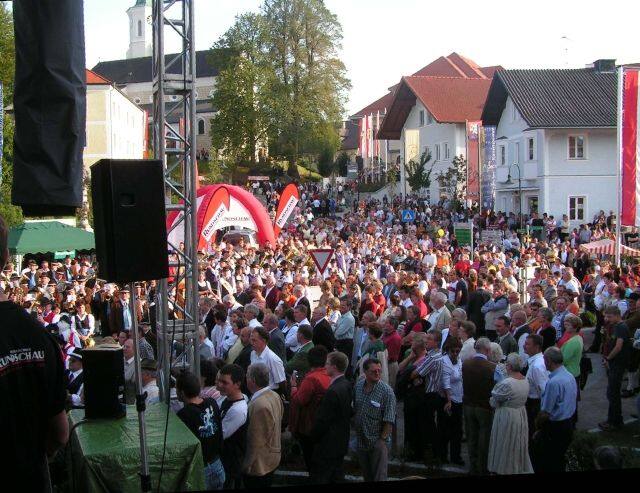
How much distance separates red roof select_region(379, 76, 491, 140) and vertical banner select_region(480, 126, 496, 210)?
38.4 inches

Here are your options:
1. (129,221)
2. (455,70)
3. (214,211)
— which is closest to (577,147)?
(455,70)

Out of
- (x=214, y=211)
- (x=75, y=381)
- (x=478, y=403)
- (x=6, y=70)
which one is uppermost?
(x=6, y=70)

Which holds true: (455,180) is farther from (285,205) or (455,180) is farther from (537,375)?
(537,375)

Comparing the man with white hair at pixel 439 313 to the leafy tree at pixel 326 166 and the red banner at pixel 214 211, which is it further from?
the leafy tree at pixel 326 166

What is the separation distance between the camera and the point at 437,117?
28641 millimetres

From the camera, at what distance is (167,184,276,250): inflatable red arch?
11.7 metres

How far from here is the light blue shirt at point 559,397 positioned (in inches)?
273

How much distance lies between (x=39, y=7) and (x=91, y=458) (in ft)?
8.09

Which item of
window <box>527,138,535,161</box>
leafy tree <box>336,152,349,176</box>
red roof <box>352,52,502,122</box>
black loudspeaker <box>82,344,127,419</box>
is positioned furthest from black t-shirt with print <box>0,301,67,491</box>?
leafy tree <box>336,152,349,176</box>

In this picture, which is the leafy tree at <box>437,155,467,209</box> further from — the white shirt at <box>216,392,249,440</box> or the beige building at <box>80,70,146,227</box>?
the white shirt at <box>216,392,249,440</box>

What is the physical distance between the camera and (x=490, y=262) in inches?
658

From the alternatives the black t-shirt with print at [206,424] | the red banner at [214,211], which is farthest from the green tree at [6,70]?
the black t-shirt with print at [206,424]

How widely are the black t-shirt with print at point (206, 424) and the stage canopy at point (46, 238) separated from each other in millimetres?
15759

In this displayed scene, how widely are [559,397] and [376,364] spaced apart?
5.25ft
